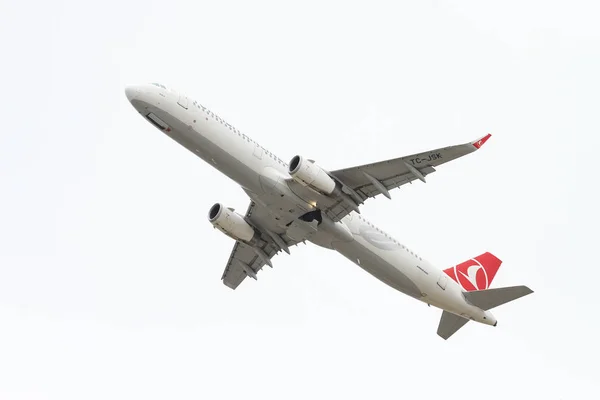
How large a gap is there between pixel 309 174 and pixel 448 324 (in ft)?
50.3

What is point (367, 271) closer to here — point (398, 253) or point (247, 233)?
point (398, 253)

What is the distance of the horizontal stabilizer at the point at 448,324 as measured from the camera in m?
55.2

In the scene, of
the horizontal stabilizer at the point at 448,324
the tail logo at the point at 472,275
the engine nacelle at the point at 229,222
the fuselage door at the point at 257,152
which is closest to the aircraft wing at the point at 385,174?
the fuselage door at the point at 257,152

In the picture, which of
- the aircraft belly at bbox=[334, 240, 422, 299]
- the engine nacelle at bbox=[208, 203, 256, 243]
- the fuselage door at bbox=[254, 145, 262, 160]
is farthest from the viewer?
the engine nacelle at bbox=[208, 203, 256, 243]

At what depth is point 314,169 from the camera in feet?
152

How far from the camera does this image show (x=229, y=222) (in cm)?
5231

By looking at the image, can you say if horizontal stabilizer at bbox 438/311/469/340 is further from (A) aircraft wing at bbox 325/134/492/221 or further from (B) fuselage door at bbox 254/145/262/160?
(B) fuselage door at bbox 254/145/262/160

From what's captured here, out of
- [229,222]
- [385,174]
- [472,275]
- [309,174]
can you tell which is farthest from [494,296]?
[229,222]

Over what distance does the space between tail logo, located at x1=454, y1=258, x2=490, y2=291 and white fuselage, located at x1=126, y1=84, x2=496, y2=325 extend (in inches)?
60.0

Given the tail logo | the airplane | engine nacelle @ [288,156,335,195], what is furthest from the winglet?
the tail logo

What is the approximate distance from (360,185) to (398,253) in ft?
18.4

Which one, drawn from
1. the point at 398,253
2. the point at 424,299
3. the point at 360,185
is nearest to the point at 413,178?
the point at 360,185

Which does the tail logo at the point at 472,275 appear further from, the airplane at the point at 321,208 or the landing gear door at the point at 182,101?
the landing gear door at the point at 182,101

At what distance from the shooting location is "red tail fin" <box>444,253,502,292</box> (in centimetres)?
5447
